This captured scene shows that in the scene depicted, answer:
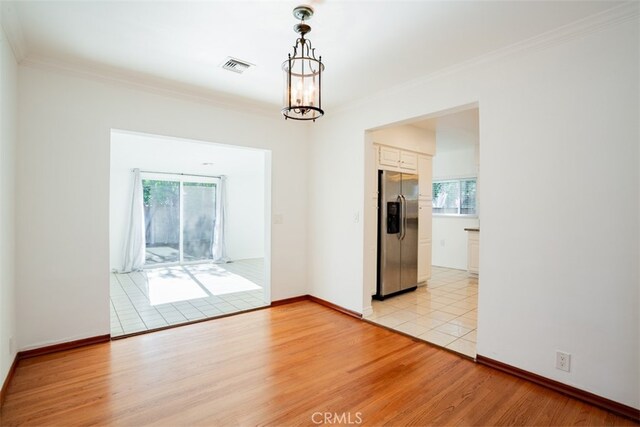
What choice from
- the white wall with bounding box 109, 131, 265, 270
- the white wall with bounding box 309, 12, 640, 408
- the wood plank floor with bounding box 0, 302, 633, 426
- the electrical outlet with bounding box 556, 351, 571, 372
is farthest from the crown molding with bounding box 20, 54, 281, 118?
the electrical outlet with bounding box 556, 351, 571, 372

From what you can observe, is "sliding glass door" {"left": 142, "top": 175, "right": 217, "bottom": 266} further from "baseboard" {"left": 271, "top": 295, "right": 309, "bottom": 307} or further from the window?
the window

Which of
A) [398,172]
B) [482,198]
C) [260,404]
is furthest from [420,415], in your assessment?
[398,172]

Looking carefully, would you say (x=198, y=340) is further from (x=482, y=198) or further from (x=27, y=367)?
(x=482, y=198)

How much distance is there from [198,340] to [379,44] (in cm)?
311

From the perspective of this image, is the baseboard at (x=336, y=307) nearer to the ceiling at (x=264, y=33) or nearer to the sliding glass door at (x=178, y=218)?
the ceiling at (x=264, y=33)

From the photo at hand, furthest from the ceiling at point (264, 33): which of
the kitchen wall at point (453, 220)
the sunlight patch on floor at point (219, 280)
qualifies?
the kitchen wall at point (453, 220)

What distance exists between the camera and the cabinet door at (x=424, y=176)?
5148 mm

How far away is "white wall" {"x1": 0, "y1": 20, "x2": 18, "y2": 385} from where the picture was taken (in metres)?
2.20

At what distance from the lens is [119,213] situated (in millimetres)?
6938

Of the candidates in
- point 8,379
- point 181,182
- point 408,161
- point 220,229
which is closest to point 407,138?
point 408,161

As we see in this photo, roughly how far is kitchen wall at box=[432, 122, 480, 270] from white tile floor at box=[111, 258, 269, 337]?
4061 millimetres

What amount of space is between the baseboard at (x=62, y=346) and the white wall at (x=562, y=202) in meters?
3.46

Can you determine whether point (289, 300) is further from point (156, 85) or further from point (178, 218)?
point (178, 218)

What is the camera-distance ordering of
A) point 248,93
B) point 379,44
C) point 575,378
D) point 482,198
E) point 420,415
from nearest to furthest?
point 420,415, point 575,378, point 379,44, point 482,198, point 248,93
